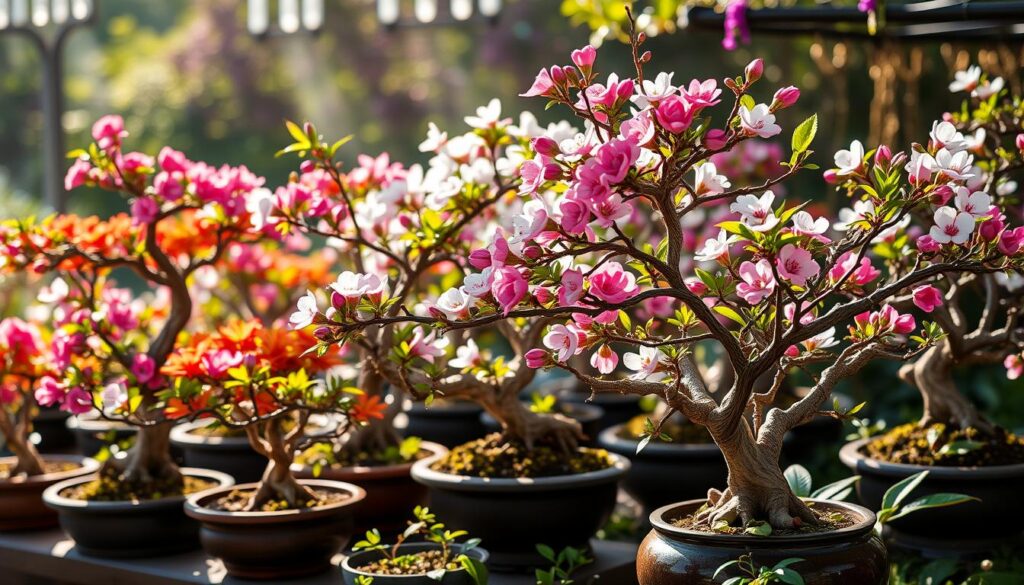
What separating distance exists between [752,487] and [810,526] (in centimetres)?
12

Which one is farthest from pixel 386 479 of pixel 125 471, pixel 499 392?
pixel 125 471

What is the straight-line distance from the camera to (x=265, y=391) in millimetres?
2881

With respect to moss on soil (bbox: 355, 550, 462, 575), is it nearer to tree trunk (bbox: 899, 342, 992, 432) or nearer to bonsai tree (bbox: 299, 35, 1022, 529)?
bonsai tree (bbox: 299, 35, 1022, 529)

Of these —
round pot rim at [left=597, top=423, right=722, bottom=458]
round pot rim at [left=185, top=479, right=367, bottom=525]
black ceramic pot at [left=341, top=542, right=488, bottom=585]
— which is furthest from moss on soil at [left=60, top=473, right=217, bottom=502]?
round pot rim at [left=597, top=423, right=722, bottom=458]

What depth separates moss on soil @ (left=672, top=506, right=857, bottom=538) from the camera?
7.48 feet

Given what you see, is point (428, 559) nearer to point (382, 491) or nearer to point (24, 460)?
point (382, 491)

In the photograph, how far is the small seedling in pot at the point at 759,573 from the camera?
6.91ft

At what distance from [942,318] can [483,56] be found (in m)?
9.03

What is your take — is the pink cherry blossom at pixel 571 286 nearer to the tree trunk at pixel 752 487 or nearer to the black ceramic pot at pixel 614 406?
the tree trunk at pixel 752 487

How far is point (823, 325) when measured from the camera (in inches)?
87.7

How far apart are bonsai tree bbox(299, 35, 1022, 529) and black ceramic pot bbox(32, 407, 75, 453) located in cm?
285

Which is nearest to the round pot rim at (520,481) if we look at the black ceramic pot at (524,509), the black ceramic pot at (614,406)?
the black ceramic pot at (524,509)

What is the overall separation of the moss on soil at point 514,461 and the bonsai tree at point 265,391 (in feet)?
0.90

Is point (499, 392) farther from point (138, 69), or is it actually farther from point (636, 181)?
point (138, 69)
